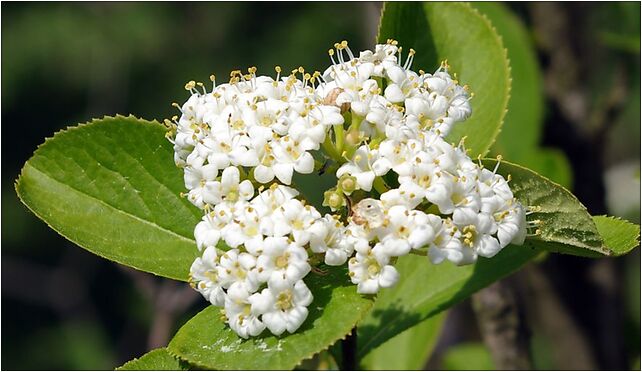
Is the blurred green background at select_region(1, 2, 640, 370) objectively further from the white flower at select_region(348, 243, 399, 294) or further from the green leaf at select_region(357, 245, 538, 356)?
the white flower at select_region(348, 243, 399, 294)

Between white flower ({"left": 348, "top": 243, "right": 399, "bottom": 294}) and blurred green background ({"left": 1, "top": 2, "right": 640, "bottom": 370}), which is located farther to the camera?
blurred green background ({"left": 1, "top": 2, "right": 640, "bottom": 370})

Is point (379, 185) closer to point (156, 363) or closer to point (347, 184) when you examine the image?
point (347, 184)

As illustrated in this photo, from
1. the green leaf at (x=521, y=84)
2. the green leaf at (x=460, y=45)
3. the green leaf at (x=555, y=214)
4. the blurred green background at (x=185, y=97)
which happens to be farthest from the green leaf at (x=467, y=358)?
the green leaf at (x=555, y=214)

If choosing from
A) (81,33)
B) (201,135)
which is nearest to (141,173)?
(201,135)

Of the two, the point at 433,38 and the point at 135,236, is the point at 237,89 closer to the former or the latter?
the point at 135,236

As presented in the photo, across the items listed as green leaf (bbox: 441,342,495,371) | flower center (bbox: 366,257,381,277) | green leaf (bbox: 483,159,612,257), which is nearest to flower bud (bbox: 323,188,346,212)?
flower center (bbox: 366,257,381,277)

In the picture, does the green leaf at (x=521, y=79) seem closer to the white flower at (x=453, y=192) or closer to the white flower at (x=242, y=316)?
the white flower at (x=453, y=192)
